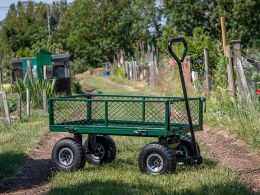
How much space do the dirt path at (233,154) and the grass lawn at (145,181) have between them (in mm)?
242

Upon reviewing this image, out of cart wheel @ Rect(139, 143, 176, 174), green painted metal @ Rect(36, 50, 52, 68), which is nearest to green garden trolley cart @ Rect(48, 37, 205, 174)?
cart wheel @ Rect(139, 143, 176, 174)

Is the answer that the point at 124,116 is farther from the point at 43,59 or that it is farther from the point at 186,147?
the point at 43,59

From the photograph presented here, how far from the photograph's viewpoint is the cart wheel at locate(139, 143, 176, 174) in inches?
340

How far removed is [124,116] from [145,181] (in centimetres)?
244

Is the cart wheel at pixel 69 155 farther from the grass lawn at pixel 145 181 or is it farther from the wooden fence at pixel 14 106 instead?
the wooden fence at pixel 14 106

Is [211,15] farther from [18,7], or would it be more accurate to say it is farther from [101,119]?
[18,7]

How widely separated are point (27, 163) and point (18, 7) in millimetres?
66503

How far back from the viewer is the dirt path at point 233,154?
28.3 ft

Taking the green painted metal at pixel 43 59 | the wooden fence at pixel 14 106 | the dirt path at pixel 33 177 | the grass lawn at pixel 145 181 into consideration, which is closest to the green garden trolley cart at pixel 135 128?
the grass lawn at pixel 145 181

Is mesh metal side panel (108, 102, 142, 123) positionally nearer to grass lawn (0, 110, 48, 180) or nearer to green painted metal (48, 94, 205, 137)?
green painted metal (48, 94, 205, 137)

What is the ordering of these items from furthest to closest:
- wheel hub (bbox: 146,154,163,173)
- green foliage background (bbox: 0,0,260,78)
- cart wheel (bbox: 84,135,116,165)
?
green foliage background (bbox: 0,0,260,78)
cart wheel (bbox: 84,135,116,165)
wheel hub (bbox: 146,154,163,173)

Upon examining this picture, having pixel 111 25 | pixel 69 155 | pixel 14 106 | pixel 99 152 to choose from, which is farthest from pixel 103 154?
pixel 111 25

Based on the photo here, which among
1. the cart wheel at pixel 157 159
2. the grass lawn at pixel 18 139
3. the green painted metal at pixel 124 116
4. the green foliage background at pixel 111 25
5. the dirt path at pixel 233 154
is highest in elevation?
the green foliage background at pixel 111 25

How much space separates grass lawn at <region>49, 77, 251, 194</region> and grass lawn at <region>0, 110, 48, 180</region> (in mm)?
1441
